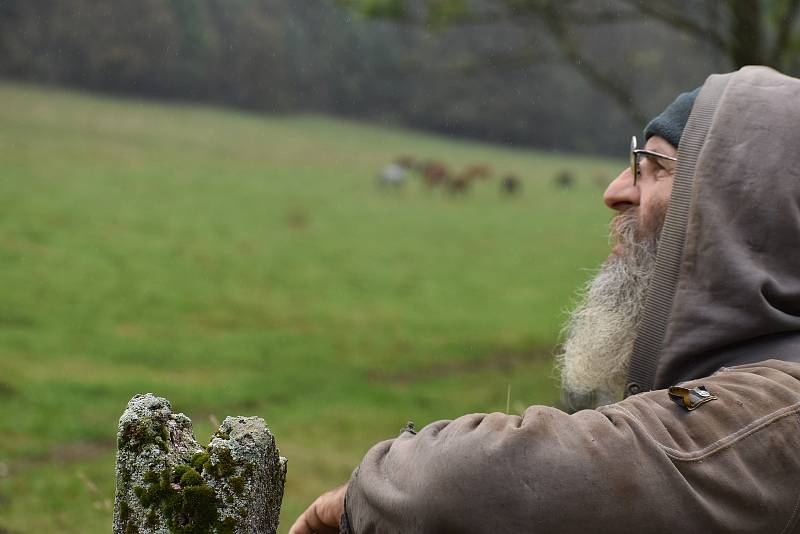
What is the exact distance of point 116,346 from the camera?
15.1 meters

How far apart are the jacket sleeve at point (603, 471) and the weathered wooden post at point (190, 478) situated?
17cm

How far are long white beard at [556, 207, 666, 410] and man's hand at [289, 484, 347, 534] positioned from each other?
2.59 feet

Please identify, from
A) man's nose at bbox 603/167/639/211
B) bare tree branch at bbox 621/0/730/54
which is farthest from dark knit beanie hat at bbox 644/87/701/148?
bare tree branch at bbox 621/0/730/54

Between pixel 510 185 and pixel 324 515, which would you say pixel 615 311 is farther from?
pixel 510 185

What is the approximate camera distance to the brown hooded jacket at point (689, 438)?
138cm

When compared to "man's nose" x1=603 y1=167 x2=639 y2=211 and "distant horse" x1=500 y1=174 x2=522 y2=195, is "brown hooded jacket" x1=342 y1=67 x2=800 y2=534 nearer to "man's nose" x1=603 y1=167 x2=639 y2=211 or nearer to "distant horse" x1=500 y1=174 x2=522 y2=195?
"man's nose" x1=603 y1=167 x2=639 y2=211

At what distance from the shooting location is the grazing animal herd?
3959cm

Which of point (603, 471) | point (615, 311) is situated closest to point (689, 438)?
point (603, 471)

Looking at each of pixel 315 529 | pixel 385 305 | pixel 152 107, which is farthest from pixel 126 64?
pixel 315 529

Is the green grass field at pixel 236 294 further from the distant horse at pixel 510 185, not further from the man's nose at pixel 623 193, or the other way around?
the man's nose at pixel 623 193

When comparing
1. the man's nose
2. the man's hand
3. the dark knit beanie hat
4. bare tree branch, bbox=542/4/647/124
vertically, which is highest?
the dark knit beanie hat

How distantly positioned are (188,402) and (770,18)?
8.54m

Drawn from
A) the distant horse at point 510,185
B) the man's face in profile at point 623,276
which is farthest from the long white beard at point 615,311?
the distant horse at point 510,185

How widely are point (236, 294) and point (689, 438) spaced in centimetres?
1863
